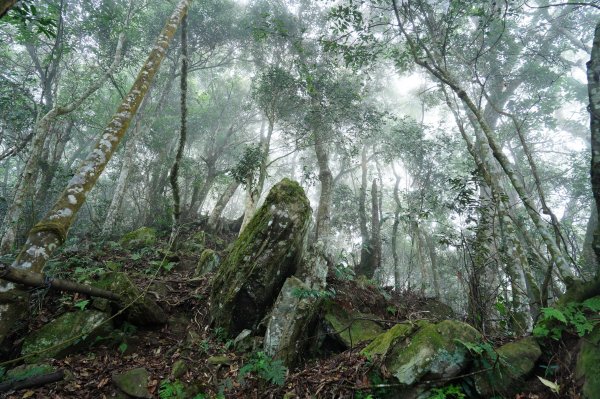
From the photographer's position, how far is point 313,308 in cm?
523

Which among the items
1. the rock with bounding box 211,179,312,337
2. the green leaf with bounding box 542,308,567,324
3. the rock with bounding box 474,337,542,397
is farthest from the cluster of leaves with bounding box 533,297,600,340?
the rock with bounding box 211,179,312,337

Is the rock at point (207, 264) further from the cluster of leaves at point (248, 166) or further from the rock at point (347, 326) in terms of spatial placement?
the cluster of leaves at point (248, 166)

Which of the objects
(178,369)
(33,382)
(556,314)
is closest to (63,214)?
(33,382)

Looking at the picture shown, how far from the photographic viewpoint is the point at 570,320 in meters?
3.48

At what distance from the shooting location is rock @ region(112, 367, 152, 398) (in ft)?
13.4

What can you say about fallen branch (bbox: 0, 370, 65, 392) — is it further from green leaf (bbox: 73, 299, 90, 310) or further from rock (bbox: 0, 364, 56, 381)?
green leaf (bbox: 73, 299, 90, 310)

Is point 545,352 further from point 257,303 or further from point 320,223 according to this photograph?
point 320,223

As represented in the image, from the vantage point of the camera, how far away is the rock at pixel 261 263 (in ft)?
18.6

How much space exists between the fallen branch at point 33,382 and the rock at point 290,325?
2.77 metres

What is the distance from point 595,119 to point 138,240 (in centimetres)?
1119

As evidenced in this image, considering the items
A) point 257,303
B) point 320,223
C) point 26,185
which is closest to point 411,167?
point 320,223

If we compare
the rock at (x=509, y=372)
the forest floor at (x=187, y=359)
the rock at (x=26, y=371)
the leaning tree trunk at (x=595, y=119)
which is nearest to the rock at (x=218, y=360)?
the forest floor at (x=187, y=359)

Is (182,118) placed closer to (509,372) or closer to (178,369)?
(178,369)

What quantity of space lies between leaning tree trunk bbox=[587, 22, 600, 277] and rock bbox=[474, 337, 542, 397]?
1.26 meters
